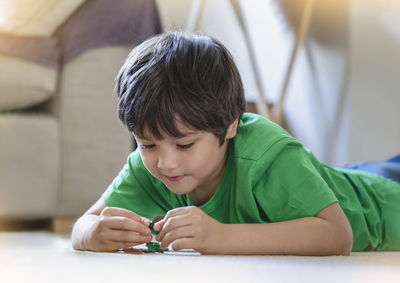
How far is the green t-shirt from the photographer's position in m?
0.80

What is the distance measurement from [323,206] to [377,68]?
1.05 m

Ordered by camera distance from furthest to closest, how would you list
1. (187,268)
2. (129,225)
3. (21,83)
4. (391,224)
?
1. (21,83)
2. (391,224)
3. (129,225)
4. (187,268)

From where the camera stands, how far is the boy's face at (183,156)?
759 millimetres

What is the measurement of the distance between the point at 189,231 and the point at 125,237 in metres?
0.09

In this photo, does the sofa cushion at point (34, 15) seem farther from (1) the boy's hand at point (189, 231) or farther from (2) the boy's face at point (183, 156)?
(1) the boy's hand at point (189, 231)

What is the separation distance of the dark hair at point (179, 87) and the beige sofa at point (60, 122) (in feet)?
1.79

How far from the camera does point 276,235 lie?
766 mm

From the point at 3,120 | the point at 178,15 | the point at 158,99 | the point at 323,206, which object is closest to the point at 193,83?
the point at 158,99

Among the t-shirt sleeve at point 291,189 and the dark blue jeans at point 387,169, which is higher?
the t-shirt sleeve at point 291,189

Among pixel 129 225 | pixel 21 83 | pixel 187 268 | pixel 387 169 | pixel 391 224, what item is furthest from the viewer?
pixel 21 83

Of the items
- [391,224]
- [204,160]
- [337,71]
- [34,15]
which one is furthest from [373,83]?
[204,160]

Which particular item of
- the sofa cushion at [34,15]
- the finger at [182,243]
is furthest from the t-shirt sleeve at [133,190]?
the sofa cushion at [34,15]

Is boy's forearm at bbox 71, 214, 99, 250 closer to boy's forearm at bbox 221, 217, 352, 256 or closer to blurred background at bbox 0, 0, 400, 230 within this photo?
boy's forearm at bbox 221, 217, 352, 256

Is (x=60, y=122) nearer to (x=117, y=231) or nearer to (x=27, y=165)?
(x=27, y=165)
